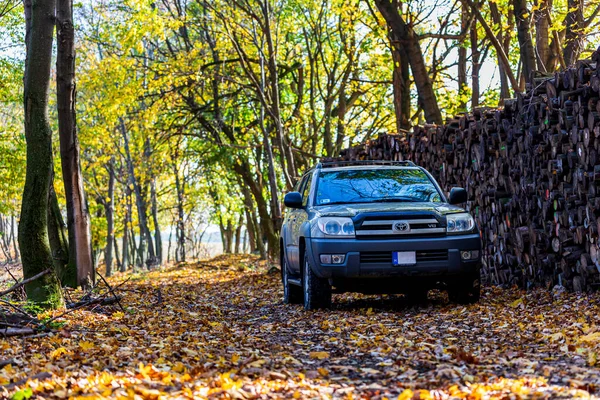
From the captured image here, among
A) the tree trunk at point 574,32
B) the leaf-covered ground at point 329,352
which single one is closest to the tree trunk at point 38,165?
the leaf-covered ground at point 329,352

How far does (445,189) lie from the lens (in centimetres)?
1448

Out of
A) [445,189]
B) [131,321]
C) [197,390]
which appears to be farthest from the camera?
[445,189]

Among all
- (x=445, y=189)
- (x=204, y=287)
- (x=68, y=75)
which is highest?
(x=68, y=75)

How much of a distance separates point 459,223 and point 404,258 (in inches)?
35.3

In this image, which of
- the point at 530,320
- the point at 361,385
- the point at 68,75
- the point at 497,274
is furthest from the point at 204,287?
the point at 361,385

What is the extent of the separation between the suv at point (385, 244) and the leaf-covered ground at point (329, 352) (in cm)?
35

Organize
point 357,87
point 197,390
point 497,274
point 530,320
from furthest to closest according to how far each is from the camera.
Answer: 1. point 357,87
2. point 497,274
3. point 530,320
4. point 197,390

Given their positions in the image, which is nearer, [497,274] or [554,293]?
[554,293]

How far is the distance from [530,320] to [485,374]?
2847 millimetres

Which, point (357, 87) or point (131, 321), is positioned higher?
point (357, 87)

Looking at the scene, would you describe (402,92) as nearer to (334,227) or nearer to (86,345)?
(334,227)

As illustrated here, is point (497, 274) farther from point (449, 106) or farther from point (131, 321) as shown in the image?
point (449, 106)

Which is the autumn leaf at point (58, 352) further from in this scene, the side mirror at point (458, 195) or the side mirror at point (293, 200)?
the side mirror at point (458, 195)

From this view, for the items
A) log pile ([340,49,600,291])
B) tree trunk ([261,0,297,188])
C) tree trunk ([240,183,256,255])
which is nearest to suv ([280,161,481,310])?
log pile ([340,49,600,291])
